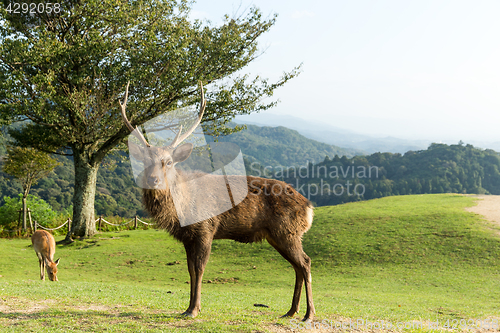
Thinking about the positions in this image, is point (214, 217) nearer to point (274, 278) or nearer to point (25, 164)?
point (274, 278)

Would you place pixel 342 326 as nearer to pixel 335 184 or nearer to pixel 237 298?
pixel 237 298

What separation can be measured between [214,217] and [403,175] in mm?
65984

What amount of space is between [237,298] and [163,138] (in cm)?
455

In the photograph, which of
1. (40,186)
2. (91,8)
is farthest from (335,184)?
(91,8)

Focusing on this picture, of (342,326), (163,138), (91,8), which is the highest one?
(91,8)

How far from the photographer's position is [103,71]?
14.7 metres

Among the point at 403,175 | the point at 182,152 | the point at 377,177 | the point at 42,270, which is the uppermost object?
the point at 403,175

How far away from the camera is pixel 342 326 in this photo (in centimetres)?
543

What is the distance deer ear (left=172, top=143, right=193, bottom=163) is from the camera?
5.29 meters

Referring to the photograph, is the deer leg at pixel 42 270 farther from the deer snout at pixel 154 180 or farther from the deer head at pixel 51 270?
the deer snout at pixel 154 180

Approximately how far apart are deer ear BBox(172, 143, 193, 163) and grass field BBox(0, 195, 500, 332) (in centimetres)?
224

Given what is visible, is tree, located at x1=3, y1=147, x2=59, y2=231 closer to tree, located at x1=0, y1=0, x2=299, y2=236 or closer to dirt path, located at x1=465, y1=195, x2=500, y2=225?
tree, located at x1=0, y1=0, x2=299, y2=236

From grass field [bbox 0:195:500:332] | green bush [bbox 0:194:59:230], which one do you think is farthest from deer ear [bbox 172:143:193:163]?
green bush [bbox 0:194:59:230]

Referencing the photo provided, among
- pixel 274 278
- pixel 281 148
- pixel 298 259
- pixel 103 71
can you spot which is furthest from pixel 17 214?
pixel 281 148
